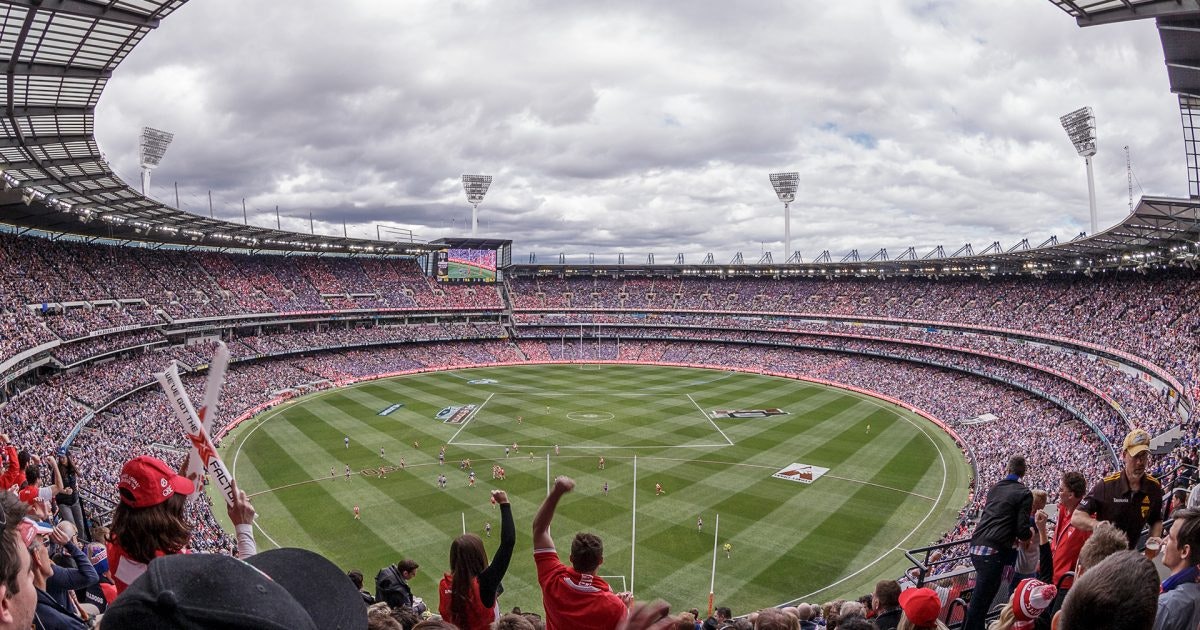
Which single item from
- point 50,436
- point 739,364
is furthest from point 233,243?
point 739,364

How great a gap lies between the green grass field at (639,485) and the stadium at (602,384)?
0.22 metres

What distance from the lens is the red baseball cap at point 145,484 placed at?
4.18 meters

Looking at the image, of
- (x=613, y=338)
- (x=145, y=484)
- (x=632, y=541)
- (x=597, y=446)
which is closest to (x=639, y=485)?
(x=632, y=541)

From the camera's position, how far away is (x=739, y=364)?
78438 millimetres

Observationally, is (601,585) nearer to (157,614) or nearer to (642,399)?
(157,614)

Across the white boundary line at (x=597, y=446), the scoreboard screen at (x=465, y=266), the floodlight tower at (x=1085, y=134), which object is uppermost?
the floodlight tower at (x=1085, y=134)

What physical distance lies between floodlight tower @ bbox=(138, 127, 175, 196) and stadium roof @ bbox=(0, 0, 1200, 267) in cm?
1468

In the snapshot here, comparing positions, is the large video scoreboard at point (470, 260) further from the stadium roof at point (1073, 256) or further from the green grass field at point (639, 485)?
the green grass field at point (639, 485)

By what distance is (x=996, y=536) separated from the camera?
707 cm

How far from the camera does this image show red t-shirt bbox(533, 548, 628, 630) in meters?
5.23

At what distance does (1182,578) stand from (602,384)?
207 feet

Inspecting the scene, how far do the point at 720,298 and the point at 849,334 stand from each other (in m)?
23.5

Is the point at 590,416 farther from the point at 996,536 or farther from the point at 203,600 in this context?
the point at 203,600

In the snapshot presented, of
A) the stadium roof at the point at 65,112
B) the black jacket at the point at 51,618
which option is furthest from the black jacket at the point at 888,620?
the stadium roof at the point at 65,112
